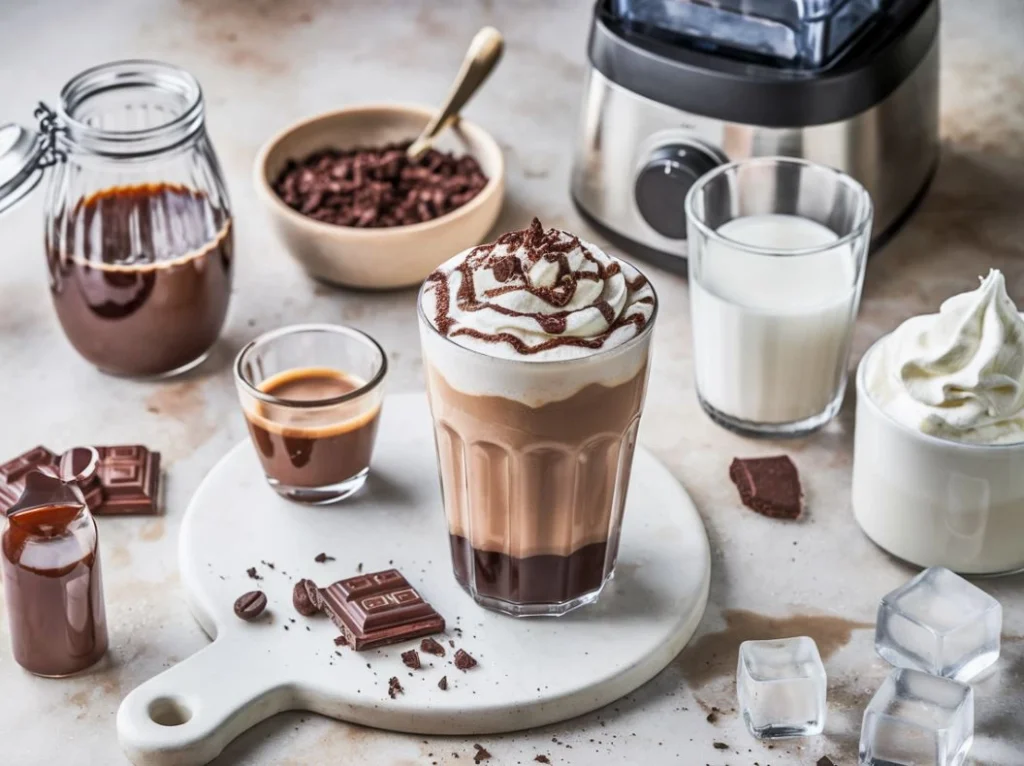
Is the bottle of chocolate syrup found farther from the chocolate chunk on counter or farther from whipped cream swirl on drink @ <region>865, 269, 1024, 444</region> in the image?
whipped cream swirl on drink @ <region>865, 269, 1024, 444</region>

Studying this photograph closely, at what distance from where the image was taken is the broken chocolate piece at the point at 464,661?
1.25 m

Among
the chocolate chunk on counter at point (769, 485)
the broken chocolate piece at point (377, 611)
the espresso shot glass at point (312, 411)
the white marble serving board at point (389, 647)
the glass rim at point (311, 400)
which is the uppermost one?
the glass rim at point (311, 400)

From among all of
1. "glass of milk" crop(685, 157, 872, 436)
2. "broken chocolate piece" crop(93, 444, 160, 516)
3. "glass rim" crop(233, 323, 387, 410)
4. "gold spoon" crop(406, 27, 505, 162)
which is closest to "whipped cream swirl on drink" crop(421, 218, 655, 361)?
"glass rim" crop(233, 323, 387, 410)

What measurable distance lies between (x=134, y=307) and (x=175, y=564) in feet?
1.16

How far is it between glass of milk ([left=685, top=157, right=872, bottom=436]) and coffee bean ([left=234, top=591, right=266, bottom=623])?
0.60 m

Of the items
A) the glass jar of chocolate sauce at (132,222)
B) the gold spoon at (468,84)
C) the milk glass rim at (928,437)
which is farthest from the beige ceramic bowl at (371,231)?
the milk glass rim at (928,437)

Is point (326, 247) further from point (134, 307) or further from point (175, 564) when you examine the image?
point (175, 564)

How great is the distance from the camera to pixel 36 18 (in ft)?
8.10

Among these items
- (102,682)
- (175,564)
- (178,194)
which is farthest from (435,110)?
(102,682)

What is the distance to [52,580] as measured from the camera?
122cm

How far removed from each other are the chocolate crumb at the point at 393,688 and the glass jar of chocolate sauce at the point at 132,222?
1.98ft

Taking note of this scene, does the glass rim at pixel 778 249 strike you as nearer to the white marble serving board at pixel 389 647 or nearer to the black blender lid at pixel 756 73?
the black blender lid at pixel 756 73

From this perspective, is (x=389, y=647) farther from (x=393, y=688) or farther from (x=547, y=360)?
(x=547, y=360)

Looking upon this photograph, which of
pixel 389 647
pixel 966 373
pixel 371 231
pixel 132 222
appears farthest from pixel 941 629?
pixel 132 222
